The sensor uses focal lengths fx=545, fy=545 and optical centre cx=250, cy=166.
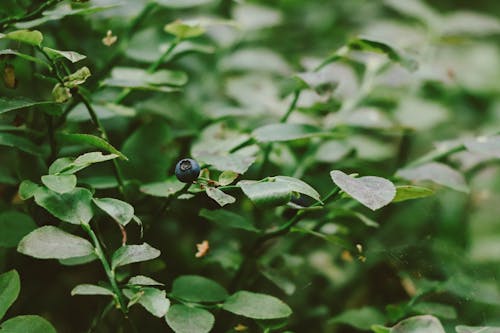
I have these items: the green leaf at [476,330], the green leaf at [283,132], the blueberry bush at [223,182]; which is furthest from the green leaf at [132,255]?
the green leaf at [476,330]

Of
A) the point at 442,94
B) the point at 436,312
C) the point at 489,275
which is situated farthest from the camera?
the point at 442,94

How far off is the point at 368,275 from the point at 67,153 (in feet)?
1.79

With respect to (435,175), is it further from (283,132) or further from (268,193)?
(268,193)

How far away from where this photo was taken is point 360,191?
0.55 m

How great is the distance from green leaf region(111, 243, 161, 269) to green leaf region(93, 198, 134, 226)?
3 centimetres

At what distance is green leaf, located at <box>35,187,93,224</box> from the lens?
57cm

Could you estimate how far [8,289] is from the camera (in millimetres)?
580

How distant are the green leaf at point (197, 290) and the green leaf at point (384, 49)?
15.1 inches

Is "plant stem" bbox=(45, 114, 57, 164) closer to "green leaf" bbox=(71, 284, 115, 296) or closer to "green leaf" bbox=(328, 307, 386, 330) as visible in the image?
"green leaf" bbox=(71, 284, 115, 296)

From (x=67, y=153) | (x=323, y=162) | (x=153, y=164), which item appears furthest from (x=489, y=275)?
(x=67, y=153)

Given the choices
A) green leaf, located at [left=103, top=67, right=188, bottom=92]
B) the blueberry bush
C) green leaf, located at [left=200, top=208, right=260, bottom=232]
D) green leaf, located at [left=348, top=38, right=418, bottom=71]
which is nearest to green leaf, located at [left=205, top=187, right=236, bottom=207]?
the blueberry bush

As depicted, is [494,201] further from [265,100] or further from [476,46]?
[265,100]

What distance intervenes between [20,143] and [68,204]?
0.49ft

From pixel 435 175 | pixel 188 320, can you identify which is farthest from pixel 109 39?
pixel 435 175
